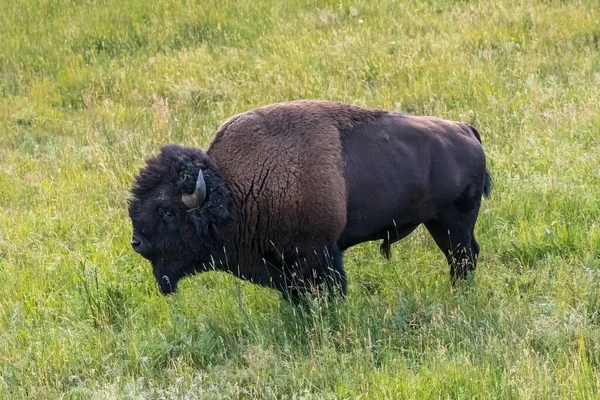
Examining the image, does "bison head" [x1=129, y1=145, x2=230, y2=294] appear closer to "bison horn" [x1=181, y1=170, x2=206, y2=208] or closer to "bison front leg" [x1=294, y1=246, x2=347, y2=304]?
"bison horn" [x1=181, y1=170, x2=206, y2=208]

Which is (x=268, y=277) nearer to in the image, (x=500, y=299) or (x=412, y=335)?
(x=412, y=335)

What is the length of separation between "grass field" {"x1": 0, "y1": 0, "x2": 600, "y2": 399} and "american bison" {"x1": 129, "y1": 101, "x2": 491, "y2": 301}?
0.34 m

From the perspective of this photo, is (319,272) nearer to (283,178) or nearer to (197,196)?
(283,178)

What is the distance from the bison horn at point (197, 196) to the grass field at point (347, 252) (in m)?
0.70

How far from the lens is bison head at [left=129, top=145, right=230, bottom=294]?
4.33m

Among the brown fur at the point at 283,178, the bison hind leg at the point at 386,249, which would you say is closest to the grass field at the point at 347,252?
the bison hind leg at the point at 386,249

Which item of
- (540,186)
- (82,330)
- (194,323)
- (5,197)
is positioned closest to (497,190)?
(540,186)

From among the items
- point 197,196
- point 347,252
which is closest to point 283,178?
point 197,196

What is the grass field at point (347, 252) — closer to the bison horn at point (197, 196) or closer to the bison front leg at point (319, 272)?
the bison front leg at point (319, 272)

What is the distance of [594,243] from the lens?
5.02m

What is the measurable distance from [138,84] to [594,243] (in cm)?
689

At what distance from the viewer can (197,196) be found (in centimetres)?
424

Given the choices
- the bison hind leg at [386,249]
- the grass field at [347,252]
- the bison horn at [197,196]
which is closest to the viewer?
the grass field at [347,252]

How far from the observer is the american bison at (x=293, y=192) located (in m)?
4.36
